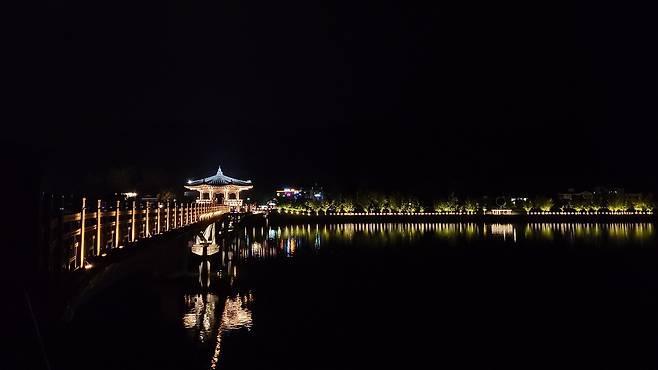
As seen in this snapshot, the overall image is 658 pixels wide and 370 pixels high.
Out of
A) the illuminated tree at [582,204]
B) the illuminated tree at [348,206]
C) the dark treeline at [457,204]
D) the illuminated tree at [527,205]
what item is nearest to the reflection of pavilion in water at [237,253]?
the dark treeline at [457,204]

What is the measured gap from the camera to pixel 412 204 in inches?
1917

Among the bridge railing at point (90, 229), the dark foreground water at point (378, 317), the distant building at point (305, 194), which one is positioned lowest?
the dark foreground water at point (378, 317)

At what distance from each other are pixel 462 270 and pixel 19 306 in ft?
45.6

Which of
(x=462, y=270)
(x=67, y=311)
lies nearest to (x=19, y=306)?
(x=67, y=311)

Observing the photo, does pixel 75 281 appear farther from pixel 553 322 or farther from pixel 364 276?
pixel 364 276

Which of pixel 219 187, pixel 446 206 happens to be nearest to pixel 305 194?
pixel 219 187

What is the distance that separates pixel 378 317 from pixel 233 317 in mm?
2622

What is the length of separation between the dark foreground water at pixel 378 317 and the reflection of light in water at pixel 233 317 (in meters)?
0.02

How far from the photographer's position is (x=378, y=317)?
31.1ft

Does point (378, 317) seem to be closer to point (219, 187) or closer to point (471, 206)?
point (219, 187)

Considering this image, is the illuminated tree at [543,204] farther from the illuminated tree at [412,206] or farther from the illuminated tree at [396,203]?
the illuminated tree at [396,203]

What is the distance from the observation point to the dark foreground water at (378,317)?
22.8ft

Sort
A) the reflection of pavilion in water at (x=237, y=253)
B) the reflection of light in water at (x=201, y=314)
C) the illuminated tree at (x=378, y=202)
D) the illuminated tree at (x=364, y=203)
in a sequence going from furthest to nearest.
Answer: the illuminated tree at (x=378, y=202) → the illuminated tree at (x=364, y=203) → the reflection of pavilion in water at (x=237, y=253) → the reflection of light in water at (x=201, y=314)

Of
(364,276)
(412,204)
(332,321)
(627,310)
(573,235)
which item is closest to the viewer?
(332,321)
